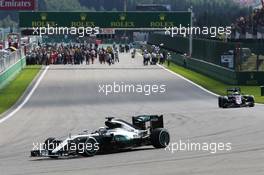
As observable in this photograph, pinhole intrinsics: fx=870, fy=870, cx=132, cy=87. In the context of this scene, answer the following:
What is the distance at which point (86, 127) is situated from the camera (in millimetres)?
25281

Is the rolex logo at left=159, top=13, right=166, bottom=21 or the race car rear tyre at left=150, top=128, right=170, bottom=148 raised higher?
the race car rear tyre at left=150, top=128, right=170, bottom=148

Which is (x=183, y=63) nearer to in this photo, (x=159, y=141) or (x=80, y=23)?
(x=80, y=23)

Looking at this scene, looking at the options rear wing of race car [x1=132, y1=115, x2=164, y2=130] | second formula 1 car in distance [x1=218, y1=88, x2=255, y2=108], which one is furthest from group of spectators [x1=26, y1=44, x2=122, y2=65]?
rear wing of race car [x1=132, y1=115, x2=164, y2=130]

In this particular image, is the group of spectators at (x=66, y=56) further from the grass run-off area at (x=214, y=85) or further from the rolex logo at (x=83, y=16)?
the grass run-off area at (x=214, y=85)

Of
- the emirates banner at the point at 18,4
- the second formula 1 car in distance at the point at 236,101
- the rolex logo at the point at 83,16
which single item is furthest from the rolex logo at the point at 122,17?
the second formula 1 car in distance at the point at 236,101

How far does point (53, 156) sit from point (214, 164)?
144 inches

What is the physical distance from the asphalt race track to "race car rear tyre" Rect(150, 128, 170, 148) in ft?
0.63

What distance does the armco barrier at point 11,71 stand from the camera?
4856 cm

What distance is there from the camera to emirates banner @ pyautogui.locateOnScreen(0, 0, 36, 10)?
218 ft

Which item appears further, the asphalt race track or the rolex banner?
the rolex banner

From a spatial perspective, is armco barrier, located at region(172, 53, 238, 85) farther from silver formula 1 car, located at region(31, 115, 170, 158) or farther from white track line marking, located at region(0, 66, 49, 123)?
silver formula 1 car, located at region(31, 115, 170, 158)

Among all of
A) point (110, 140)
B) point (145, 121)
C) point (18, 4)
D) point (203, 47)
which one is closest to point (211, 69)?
point (203, 47)

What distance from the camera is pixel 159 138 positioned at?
19375 millimetres

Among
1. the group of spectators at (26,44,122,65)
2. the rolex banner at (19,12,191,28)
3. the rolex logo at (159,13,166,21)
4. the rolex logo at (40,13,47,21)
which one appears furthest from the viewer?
the group of spectators at (26,44,122,65)
